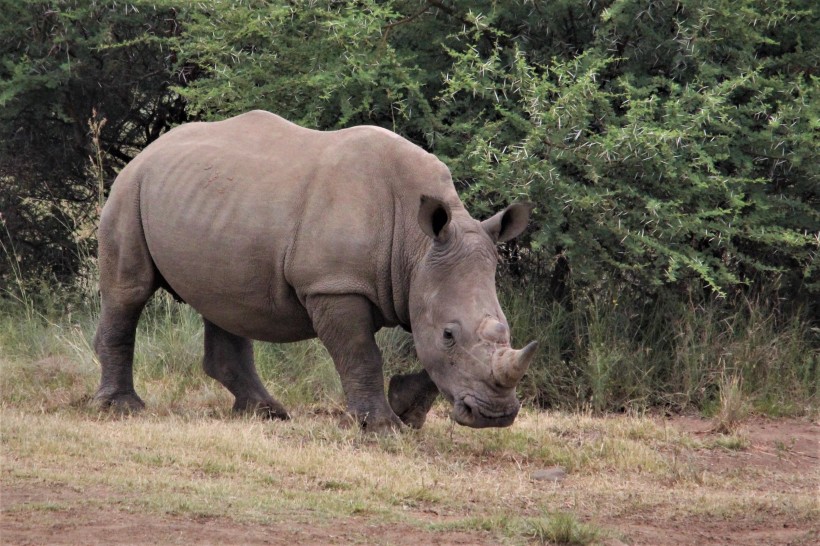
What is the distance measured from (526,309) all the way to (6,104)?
17.8 feet

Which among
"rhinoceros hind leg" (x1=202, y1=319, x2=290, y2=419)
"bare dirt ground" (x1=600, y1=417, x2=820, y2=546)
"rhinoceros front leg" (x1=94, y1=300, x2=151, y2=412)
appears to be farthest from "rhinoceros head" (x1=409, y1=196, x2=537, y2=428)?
"rhinoceros front leg" (x1=94, y1=300, x2=151, y2=412)

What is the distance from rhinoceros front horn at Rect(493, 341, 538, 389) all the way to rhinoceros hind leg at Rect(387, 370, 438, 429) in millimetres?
1067

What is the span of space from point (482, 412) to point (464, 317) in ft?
1.88

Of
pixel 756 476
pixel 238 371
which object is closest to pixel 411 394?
pixel 238 371

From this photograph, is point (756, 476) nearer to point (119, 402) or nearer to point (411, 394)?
point (411, 394)

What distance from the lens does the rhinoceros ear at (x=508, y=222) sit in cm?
777

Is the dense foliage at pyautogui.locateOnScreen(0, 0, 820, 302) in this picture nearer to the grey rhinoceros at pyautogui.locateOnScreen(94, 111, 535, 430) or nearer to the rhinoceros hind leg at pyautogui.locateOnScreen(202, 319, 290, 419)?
the grey rhinoceros at pyautogui.locateOnScreen(94, 111, 535, 430)

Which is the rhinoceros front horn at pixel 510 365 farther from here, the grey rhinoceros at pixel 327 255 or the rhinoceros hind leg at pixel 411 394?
the rhinoceros hind leg at pixel 411 394

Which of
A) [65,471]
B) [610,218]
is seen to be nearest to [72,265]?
[610,218]

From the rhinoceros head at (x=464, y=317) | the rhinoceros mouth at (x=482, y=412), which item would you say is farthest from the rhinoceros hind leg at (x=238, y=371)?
the rhinoceros mouth at (x=482, y=412)

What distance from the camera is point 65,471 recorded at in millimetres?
6586

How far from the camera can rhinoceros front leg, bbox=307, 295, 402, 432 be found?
773 centimetres

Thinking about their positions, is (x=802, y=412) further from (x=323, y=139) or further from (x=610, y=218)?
(x=323, y=139)

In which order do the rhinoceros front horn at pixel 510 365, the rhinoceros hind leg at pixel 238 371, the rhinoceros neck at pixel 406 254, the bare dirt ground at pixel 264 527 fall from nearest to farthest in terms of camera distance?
1. the bare dirt ground at pixel 264 527
2. the rhinoceros front horn at pixel 510 365
3. the rhinoceros neck at pixel 406 254
4. the rhinoceros hind leg at pixel 238 371
